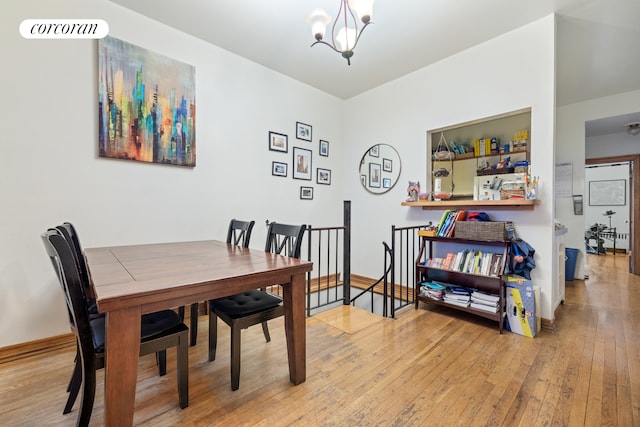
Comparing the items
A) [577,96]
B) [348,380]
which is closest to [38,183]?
[348,380]

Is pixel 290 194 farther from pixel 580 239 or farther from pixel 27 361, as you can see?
pixel 580 239

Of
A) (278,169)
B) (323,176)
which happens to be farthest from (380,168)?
(278,169)

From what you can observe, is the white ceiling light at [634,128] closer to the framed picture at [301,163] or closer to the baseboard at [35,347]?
the framed picture at [301,163]

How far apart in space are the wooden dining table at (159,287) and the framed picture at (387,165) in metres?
2.45

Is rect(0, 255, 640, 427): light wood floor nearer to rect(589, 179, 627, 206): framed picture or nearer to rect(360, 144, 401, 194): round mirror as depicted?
rect(360, 144, 401, 194): round mirror

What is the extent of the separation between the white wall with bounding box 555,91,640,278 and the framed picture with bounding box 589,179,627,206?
4.57 meters

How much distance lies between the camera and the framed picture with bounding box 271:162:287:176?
3.43 meters

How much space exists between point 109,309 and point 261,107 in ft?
9.40

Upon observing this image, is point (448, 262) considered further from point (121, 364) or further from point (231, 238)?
Result: point (121, 364)

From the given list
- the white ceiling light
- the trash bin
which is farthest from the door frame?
the trash bin

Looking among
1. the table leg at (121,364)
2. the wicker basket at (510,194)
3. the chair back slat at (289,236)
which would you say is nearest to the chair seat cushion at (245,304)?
the chair back slat at (289,236)

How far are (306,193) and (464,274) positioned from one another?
7.18ft

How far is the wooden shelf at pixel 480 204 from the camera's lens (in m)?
2.40

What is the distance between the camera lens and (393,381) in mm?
1672
